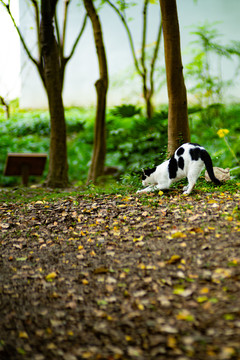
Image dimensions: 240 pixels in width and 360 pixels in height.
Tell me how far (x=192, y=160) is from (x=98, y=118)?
4.41 meters

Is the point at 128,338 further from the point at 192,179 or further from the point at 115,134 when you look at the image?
the point at 115,134

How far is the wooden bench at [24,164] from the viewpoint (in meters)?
8.52

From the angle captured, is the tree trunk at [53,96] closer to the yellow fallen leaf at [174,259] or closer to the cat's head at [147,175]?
the cat's head at [147,175]

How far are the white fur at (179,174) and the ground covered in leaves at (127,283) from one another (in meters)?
0.32

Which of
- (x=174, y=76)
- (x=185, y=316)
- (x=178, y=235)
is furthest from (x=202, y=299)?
(x=174, y=76)

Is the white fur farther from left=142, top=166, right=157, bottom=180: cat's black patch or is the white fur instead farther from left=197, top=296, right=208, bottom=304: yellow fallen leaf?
left=197, top=296, right=208, bottom=304: yellow fallen leaf

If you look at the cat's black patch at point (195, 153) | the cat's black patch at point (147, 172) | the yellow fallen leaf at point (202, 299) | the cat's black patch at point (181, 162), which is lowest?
the yellow fallen leaf at point (202, 299)

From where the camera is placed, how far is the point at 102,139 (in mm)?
8797

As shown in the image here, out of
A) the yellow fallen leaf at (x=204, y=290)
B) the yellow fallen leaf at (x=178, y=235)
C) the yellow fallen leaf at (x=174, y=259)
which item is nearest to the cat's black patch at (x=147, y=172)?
the yellow fallen leaf at (x=178, y=235)

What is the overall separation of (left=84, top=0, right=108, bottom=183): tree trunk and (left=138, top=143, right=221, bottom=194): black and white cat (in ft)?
11.2

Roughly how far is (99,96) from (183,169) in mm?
4379

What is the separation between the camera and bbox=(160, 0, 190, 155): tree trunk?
5790mm

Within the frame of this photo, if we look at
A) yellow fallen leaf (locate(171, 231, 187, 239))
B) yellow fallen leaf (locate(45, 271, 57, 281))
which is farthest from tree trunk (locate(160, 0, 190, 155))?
yellow fallen leaf (locate(45, 271, 57, 281))

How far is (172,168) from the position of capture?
503 centimetres
